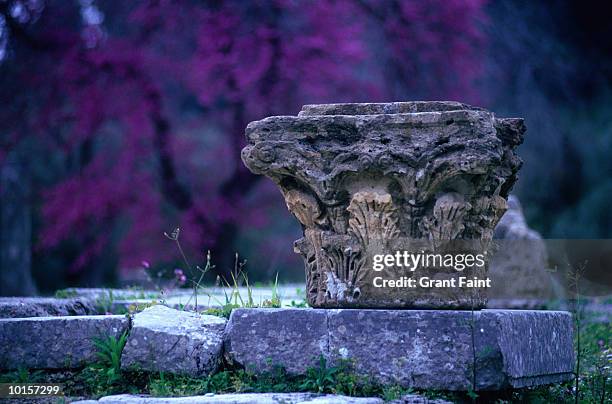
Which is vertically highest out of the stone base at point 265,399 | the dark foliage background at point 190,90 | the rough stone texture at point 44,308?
the dark foliage background at point 190,90

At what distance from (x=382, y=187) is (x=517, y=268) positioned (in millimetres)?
5453

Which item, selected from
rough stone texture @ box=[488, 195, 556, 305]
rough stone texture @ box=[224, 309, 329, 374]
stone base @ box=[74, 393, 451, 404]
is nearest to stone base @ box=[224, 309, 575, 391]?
rough stone texture @ box=[224, 309, 329, 374]

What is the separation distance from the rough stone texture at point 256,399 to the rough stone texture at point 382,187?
609mm

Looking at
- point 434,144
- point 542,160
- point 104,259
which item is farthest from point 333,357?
point 542,160

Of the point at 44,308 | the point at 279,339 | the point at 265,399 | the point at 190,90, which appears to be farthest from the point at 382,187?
the point at 190,90

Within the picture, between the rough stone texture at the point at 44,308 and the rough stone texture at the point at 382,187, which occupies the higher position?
the rough stone texture at the point at 382,187

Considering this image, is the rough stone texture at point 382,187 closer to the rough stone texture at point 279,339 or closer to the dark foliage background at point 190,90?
the rough stone texture at point 279,339

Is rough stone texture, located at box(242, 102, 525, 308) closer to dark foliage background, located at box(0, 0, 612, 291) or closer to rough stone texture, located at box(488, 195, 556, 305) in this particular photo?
rough stone texture, located at box(488, 195, 556, 305)

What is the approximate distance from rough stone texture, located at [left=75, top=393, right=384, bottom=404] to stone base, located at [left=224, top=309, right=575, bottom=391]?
0.75 feet

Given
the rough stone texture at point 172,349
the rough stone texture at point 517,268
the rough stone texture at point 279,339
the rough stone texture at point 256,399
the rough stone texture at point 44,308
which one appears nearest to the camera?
the rough stone texture at point 256,399

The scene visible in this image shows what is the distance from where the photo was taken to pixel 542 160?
15383mm

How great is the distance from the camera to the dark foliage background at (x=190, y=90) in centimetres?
1167

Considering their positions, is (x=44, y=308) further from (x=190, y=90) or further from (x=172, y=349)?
(x=190, y=90)

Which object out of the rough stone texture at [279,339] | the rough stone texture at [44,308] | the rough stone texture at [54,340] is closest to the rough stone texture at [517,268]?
the rough stone texture at [44,308]
